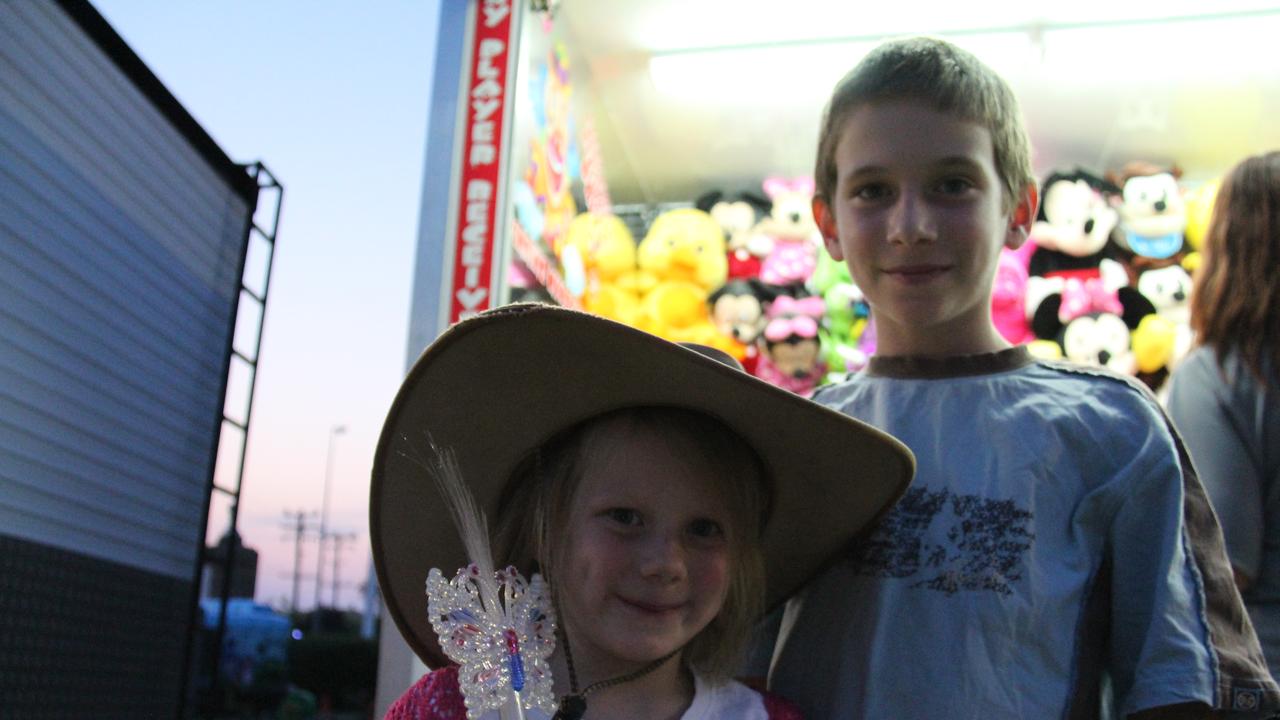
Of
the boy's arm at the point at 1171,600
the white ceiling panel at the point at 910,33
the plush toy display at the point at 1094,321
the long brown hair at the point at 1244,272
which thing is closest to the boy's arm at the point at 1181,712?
the boy's arm at the point at 1171,600

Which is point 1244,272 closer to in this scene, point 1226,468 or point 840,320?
point 1226,468

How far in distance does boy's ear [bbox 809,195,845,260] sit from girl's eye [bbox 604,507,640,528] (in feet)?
1.41

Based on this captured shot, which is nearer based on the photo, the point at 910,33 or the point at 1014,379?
the point at 1014,379

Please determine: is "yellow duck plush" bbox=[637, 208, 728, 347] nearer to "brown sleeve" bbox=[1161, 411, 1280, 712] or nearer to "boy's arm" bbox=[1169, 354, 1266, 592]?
"boy's arm" bbox=[1169, 354, 1266, 592]

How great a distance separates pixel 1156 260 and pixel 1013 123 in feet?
11.0

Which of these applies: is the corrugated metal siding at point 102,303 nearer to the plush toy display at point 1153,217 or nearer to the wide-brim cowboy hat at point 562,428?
the wide-brim cowboy hat at point 562,428

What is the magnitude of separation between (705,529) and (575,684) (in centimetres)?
21

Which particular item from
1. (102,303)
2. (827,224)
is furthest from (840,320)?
(827,224)

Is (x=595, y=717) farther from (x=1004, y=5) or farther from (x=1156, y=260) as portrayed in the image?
(x=1156, y=260)

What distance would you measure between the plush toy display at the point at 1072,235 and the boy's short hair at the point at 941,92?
3.11 m

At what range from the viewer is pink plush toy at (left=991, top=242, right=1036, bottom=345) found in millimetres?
4102

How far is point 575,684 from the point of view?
41.9 inches

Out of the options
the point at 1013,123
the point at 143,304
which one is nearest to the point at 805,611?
the point at 1013,123

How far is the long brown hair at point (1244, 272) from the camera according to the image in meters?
1.62
